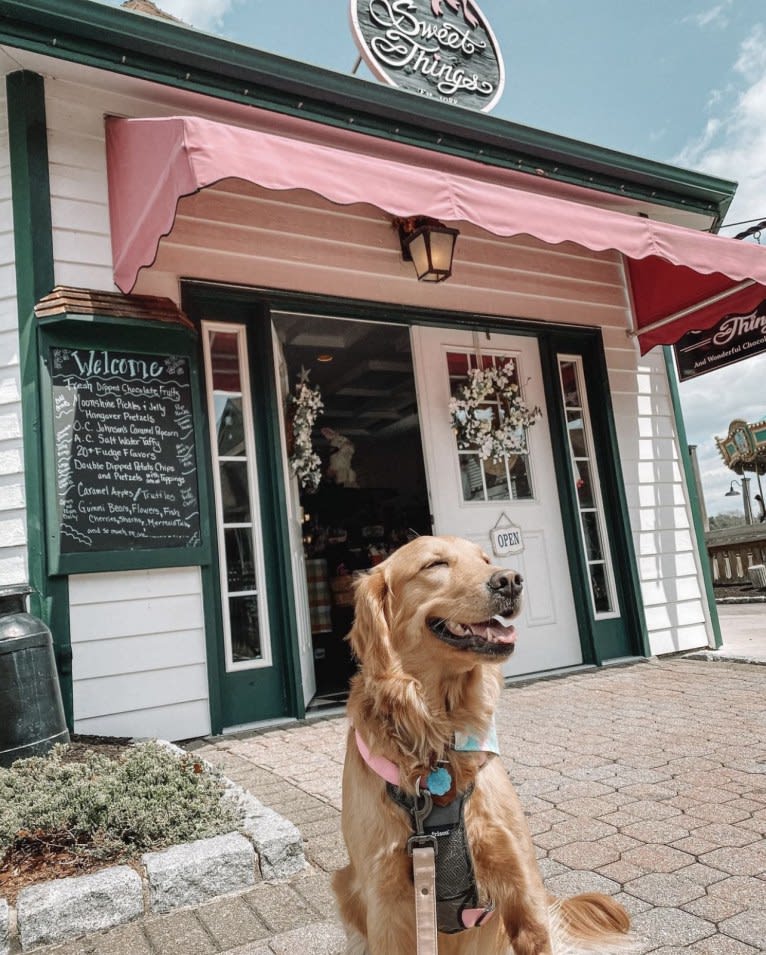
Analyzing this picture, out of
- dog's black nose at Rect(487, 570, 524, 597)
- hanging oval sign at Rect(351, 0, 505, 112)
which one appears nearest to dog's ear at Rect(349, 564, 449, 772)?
dog's black nose at Rect(487, 570, 524, 597)

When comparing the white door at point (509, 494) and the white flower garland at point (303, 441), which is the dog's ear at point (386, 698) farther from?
the white door at point (509, 494)

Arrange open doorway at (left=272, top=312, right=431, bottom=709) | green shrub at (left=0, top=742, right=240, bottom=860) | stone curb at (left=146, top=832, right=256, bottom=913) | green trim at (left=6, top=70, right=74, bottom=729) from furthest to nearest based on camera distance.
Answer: open doorway at (left=272, top=312, right=431, bottom=709) → green trim at (left=6, top=70, right=74, bottom=729) → green shrub at (left=0, top=742, right=240, bottom=860) → stone curb at (left=146, top=832, right=256, bottom=913)

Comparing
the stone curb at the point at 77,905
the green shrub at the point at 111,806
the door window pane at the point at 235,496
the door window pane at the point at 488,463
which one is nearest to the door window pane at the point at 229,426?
the door window pane at the point at 235,496

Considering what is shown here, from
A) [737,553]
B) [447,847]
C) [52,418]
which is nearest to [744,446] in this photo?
[737,553]

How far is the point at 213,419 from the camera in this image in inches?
185

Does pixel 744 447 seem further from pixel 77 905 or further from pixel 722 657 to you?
pixel 77 905

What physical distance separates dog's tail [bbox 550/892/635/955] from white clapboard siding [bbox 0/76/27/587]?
3246 millimetres

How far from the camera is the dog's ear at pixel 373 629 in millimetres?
1771

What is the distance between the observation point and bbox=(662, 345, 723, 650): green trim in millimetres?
6367

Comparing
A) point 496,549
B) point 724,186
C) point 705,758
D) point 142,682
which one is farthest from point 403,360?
point 705,758

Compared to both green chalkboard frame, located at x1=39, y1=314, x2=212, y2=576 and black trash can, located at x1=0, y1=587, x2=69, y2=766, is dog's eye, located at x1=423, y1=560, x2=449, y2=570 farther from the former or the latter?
green chalkboard frame, located at x1=39, y1=314, x2=212, y2=576

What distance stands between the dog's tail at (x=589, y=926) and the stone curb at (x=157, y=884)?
103 cm

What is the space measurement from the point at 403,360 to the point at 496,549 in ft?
9.70

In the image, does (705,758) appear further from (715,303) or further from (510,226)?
(715,303)
